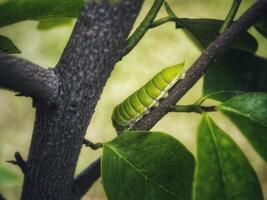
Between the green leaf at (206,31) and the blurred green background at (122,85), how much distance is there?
1618 millimetres

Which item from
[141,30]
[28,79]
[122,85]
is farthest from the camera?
[122,85]

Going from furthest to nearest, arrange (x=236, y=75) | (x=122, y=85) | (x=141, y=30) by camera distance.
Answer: (x=122, y=85), (x=236, y=75), (x=141, y=30)

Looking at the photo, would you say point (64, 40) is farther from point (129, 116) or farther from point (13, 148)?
point (129, 116)

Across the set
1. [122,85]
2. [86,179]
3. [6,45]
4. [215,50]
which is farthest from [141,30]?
[122,85]

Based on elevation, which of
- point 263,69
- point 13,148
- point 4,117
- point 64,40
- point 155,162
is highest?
point 64,40

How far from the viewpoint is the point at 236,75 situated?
578 millimetres

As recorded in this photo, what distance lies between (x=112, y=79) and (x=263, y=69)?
1820 millimetres

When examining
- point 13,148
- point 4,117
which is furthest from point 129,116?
point 4,117

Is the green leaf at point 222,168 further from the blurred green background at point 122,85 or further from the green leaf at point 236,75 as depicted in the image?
the blurred green background at point 122,85

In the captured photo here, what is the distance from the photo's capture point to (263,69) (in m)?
0.56

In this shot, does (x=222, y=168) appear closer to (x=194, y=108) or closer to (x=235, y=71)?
(x=194, y=108)

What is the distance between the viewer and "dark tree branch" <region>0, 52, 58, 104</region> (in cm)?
34

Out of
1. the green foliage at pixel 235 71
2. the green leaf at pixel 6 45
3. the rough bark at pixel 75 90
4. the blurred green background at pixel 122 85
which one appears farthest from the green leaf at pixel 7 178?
the blurred green background at pixel 122 85

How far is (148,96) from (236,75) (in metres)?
0.16
